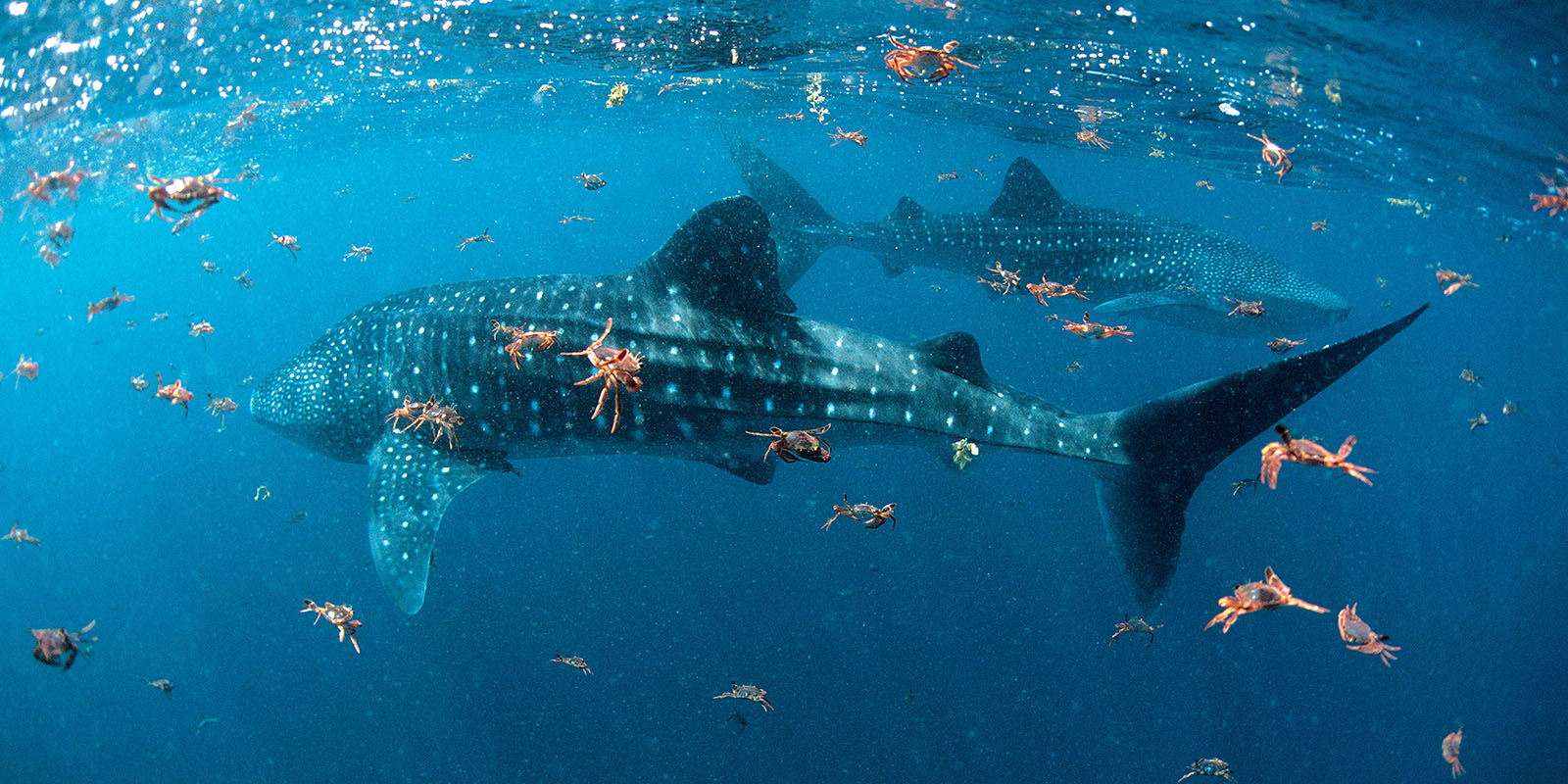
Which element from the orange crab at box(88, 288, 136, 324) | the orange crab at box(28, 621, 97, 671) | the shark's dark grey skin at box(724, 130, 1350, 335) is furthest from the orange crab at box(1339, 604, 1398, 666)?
the orange crab at box(88, 288, 136, 324)

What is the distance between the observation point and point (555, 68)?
2223 cm

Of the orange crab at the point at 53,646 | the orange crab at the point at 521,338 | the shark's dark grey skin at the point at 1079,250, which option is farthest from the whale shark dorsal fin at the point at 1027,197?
the orange crab at the point at 53,646

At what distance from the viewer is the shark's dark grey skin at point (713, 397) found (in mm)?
5480

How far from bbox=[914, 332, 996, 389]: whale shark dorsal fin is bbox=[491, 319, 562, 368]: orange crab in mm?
3442

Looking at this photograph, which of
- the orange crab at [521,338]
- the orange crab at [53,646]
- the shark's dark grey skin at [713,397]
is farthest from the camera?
the orange crab at [521,338]

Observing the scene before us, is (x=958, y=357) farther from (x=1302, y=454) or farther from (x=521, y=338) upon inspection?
(x=521, y=338)

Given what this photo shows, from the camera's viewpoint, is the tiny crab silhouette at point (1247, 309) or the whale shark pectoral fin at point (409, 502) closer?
the whale shark pectoral fin at point (409, 502)

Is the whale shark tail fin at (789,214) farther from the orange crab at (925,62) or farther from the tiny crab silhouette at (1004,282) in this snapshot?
the orange crab at (925,62)

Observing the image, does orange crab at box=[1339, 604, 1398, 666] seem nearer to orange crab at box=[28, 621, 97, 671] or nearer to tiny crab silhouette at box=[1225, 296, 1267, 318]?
tiny crab silhouette at box=[1225, 296, 1267, 318]

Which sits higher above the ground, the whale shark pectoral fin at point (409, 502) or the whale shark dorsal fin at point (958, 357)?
the whale shark dorsal fin at point (958, 357)

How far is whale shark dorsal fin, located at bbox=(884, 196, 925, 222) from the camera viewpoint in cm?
1200

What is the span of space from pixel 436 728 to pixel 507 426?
1038 cm

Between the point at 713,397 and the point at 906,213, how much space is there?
738 cm

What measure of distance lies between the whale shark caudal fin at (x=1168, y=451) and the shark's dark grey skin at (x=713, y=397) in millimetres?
14
